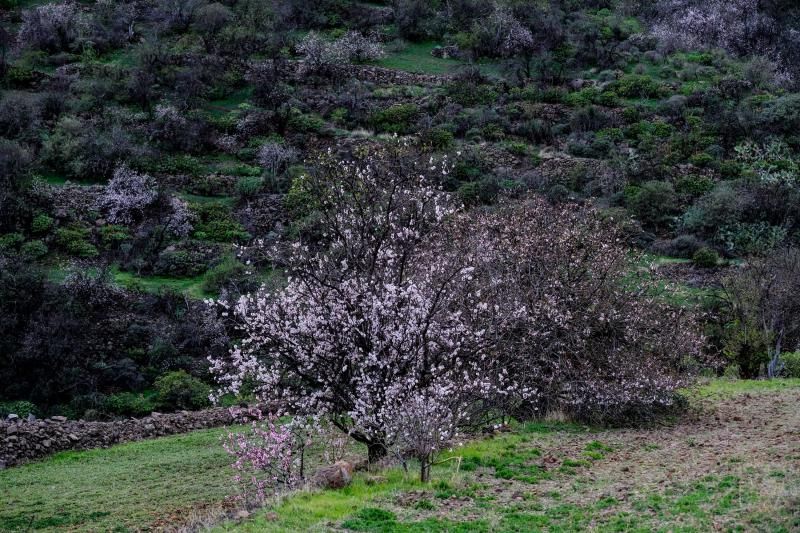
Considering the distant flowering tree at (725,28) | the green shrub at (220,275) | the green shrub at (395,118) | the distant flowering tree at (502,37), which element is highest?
the distant flowering tree at (725,28)

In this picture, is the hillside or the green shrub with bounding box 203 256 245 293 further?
the green shrub with bounding box 203 256 245 293

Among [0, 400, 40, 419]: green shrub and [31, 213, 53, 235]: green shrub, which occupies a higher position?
[31, 213, 53, 235]: green shrub

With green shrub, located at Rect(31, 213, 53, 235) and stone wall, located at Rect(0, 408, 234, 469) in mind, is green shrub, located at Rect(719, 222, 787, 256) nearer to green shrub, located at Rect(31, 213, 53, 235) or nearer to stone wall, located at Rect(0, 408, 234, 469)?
stone wall, located at Rect(0, 408, 234, 469)

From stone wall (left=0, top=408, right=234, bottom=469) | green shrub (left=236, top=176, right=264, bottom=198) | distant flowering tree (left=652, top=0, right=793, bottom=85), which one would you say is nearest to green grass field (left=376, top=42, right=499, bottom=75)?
distant flowering tree (left=652, top=0, right=793, bottom=85)

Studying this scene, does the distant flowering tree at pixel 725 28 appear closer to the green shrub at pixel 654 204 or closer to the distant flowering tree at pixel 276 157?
the green shrub at pixel 654 204

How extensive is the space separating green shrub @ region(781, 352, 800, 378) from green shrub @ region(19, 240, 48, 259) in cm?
3022

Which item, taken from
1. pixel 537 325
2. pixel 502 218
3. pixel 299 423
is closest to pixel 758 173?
pixel 502 218

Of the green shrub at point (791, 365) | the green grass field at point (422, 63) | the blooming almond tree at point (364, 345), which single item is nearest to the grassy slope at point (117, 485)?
the blooming almond tree at point (364, 345)

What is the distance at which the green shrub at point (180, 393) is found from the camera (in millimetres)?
24969

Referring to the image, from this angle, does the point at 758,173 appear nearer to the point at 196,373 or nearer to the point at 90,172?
the point at 196,373

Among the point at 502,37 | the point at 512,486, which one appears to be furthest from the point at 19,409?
the point at 502,37

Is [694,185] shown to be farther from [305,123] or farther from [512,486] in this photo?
[512,486]

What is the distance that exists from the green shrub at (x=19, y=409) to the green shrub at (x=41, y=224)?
48.9 ft

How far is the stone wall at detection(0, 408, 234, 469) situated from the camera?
64.4ft
